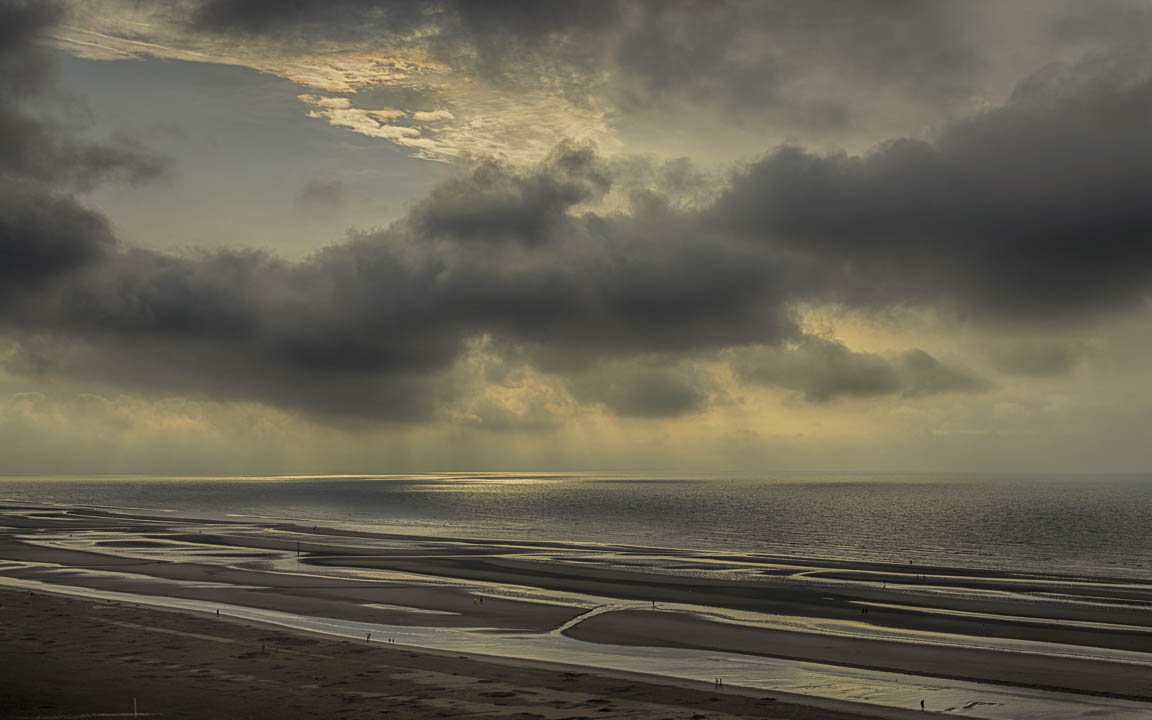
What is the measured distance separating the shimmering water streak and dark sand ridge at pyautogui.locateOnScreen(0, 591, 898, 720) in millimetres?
2046

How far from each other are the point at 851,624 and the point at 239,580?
39042 mm

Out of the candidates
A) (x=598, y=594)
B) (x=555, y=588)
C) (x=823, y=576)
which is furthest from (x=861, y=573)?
(x=555, y=588)

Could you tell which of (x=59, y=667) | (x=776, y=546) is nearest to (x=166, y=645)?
(x=59, y=667)

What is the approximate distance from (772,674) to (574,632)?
445 inches

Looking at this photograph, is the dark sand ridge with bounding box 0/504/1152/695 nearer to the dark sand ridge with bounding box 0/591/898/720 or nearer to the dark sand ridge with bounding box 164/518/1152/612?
the dark sand ridge with bounding box 164/518/1152/612

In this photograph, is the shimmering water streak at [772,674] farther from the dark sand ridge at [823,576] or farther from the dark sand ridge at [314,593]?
the dark sand ridge at [823,576]

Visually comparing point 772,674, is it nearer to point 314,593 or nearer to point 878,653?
point 878,653

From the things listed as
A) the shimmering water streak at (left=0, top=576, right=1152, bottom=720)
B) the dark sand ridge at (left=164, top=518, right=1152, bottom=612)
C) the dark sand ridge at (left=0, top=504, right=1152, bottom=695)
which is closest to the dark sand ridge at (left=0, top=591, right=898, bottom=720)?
the shimmering water streak at (left=0, top=576, right=1152, bottom=720)

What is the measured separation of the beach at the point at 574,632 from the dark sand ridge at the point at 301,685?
0.15m

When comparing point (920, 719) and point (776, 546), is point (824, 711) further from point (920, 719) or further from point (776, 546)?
point (776, 546)

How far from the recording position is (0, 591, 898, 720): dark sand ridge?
23719mm

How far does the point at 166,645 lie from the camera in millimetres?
32750

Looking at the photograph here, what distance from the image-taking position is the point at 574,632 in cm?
4019

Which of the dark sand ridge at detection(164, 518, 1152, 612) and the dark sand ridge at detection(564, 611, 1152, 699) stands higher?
the dark sand ridge at detection(564, 611, 1152, 699)
